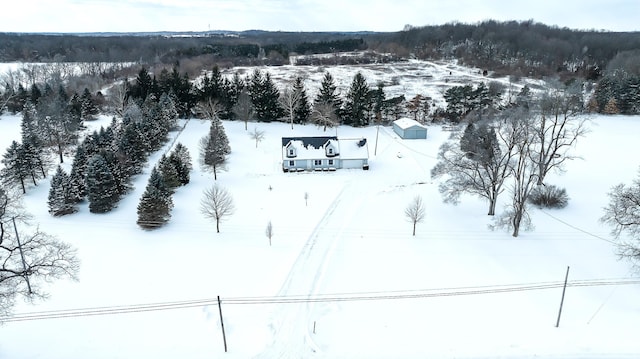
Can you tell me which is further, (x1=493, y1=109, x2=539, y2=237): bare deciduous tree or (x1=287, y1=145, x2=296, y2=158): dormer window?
(x1=287, y1=145, x2=296, y2=158): dormer window

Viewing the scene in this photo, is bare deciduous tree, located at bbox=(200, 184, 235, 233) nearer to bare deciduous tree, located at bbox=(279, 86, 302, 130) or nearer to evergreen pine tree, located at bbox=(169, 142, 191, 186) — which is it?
evergreen pine tree, located at bbox=(169, 142, 191, 186)

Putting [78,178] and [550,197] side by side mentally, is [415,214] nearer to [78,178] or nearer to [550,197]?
[550,197]

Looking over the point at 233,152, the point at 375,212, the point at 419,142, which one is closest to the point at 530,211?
the point at 375,212

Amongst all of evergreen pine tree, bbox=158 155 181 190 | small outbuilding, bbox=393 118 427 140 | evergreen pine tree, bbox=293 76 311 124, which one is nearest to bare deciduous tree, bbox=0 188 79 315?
evergreen pine tree, bbox=158 155 181 190

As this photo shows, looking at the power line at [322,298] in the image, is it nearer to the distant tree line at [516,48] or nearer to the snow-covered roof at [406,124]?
the snow-covered roof at [406,124]

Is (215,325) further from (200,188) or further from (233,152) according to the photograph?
(233,152)

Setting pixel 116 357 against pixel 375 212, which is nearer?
pixel 116 357

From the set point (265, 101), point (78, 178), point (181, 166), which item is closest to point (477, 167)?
point (181, 166)
